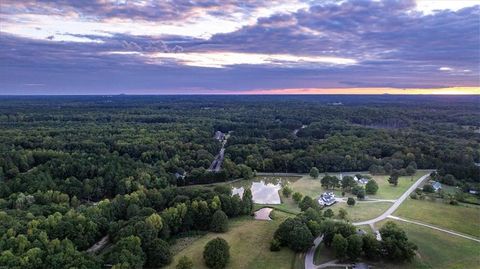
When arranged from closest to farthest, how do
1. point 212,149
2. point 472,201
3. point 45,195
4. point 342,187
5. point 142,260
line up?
point 142,260 < point 45,195 < point 472,201 < point 342,187 < point 212,149

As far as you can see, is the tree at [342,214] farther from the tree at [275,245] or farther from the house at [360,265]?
the tree at [275,245]

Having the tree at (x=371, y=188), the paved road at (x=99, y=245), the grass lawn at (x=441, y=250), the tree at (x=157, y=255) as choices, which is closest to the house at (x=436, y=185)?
the tree at (x=371, y=188)

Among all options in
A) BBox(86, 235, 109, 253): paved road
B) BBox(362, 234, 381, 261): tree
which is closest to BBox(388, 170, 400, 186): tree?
BBox(362, 234, 381, 261): tree

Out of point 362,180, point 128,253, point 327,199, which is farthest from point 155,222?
point 362,180

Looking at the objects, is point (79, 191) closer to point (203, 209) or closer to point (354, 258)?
point (203, 209)


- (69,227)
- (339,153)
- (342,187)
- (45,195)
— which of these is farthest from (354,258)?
(339,153)

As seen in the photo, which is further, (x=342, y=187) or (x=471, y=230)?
(x=342, y=187)

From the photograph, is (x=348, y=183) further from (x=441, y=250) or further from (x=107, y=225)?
(x=107, y=225)
